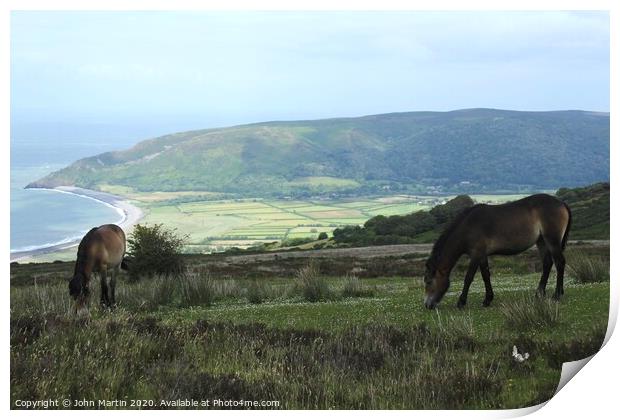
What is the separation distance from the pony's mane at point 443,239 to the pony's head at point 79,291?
20.8 ft

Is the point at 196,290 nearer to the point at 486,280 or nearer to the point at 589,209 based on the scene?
the point at 486,280

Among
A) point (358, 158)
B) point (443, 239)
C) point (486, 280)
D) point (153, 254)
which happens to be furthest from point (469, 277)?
point (153, 254)

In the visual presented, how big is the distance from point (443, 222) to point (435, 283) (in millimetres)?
4039

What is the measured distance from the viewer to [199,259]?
2022 cm

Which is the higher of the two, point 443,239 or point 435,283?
point 443,239

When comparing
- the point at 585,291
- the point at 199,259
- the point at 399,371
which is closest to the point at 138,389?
the point at 399,371

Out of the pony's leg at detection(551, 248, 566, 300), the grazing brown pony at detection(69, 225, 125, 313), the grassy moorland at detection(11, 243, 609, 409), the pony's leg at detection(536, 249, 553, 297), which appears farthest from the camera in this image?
the grazing brown pony at detection(69, 225, 125, 313)

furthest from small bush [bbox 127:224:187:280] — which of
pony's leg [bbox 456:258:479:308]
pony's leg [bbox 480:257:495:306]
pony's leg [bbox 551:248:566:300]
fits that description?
pony's leg [bbox 551:248:566:300]

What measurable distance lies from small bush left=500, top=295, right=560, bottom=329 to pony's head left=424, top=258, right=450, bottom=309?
1.89m

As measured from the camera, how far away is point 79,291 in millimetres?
14055

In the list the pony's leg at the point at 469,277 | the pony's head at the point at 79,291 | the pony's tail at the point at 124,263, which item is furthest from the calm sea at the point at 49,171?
the pony's leg at the point at 469,277

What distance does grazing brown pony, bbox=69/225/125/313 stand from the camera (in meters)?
14.1

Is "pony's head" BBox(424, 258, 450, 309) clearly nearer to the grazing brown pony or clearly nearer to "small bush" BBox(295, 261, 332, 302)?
"small bush" BBox(295, 261, 332, 302)

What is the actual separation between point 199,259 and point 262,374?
9995 millimetres
